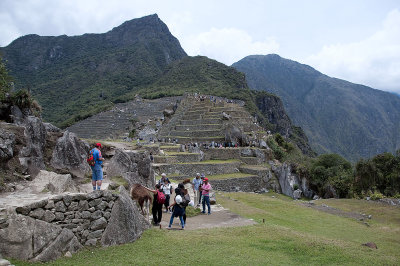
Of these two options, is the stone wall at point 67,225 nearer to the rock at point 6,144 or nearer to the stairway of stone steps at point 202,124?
the rock at point 6,144

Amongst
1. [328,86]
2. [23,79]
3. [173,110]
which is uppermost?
[328,86]

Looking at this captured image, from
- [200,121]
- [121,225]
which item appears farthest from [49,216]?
[200,121]

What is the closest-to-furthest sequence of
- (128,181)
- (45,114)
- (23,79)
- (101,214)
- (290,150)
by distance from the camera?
(101,214), (128,181), (290,150), (45,114), (23,79)

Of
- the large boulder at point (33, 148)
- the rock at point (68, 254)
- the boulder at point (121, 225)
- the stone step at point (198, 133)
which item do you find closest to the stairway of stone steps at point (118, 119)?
the stone step at point (198, 133)

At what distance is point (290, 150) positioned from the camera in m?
43.1

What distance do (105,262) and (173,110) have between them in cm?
4956

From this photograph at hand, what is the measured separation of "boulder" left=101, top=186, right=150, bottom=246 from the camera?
20.6 feet

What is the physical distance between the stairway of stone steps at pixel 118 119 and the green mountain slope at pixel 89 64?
262 inches

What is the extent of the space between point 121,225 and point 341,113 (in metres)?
150

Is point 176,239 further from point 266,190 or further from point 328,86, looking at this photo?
point 328,86

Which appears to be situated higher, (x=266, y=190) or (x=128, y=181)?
(x=128, y=181)

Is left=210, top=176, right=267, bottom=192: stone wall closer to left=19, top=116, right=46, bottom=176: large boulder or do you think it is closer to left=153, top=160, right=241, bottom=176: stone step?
left=153, top=160, right=241, bottom=176: stone step

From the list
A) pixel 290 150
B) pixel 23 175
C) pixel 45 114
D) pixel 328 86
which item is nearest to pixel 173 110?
pixel 290 150

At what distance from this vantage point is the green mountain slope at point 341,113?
11541cm
